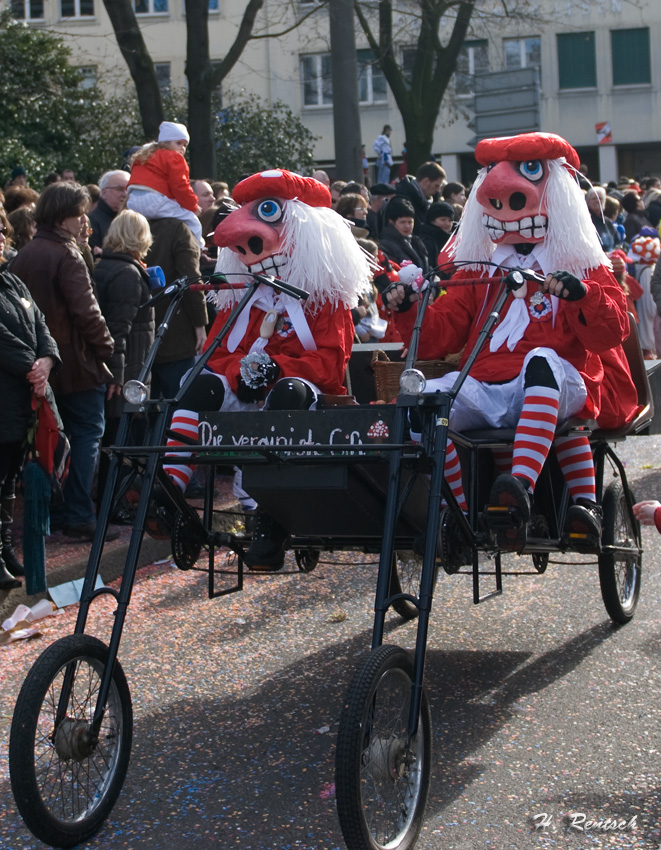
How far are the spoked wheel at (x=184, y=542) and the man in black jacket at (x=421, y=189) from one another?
6.28 metres

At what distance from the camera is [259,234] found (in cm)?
508

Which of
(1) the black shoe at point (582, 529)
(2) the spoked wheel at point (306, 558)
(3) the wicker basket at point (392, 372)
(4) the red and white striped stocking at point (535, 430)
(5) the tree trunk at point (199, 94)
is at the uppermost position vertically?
(5) the tree trunk at point (199, 94)

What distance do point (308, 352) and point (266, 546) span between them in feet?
3.51

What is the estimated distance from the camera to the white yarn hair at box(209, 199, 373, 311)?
5062mm

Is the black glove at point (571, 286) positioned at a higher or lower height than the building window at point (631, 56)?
lower

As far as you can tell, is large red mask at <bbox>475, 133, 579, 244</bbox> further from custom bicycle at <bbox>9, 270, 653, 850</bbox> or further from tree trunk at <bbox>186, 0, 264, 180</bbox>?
tree trunk at <bbox>186, 0, 264, 180</bbox>

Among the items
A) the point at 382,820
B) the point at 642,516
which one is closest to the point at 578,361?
the point at 642,516

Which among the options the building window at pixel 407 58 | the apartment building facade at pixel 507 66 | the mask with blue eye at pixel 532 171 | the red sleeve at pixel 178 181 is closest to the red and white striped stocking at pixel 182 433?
the mask with blue eye at pixel 532 171

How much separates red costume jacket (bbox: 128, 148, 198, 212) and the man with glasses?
5.2 inches

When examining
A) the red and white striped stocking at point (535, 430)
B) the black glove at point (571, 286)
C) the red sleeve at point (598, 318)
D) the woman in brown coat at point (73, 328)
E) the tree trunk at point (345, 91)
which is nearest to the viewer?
the black glove at point (571, 286)

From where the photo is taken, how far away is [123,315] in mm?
6824

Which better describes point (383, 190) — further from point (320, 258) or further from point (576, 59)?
point (576, 59)

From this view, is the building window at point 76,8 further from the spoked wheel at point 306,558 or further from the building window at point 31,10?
the spoked wheel at point 306,558

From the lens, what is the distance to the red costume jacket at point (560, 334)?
15.0ft
